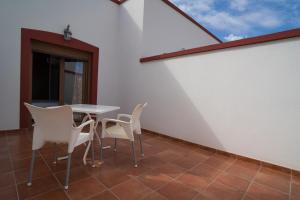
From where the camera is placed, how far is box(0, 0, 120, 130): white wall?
301cm

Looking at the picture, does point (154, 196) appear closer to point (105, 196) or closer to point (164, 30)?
point (105, 196)

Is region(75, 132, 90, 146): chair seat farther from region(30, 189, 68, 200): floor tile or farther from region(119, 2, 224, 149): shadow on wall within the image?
Answer: region(119, 2, 224, 149): shadow on wall

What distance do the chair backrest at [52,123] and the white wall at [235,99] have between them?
2.24 m

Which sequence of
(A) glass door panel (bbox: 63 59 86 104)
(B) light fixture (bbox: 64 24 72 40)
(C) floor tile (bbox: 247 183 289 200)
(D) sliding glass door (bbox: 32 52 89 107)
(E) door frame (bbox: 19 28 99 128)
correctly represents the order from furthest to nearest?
(A) glass door panel (bbox: 63 59 86 104), (D) sliding glass door (bbox: 32 52 89 107), (B) light fixture (bbox: 64 24 72 40), (E) door frame (bbox: 19 28 99 128), (C) floor tile (bbox: 247 183 289 200)

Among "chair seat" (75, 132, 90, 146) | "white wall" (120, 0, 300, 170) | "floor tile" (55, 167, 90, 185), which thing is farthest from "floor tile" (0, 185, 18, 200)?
"white wall" (120, 0, 300, 170)

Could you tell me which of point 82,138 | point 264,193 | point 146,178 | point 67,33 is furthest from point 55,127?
point 67,33

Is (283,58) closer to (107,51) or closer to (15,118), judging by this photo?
(107,51)

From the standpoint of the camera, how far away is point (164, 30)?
469cm

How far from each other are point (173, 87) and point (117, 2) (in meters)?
3.17

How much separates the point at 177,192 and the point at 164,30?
4361 mm

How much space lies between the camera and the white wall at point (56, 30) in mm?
3008

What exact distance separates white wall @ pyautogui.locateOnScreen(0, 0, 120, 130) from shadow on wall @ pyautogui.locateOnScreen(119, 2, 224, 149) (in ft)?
1.12

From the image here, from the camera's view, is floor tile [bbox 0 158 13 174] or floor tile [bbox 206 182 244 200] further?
floor tile [bbox 0 158 13 174]

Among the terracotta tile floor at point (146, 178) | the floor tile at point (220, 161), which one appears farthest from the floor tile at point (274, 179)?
the floor tile at point (220, 161)
